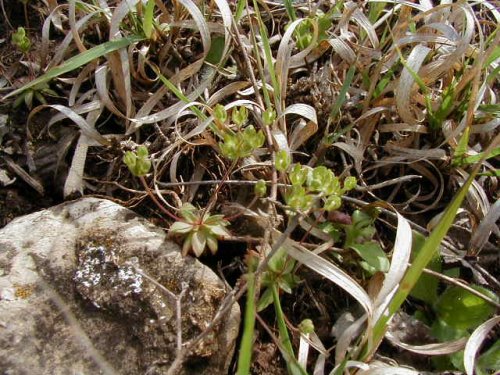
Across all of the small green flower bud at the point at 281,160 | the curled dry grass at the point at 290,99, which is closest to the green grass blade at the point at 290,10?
the curled dry grass at the point at 290,99

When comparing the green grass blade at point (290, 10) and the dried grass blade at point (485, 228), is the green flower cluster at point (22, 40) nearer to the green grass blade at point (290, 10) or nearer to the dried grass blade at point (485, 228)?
the green grass blade at point (290, 10)

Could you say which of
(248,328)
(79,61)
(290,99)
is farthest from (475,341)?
(79,61)

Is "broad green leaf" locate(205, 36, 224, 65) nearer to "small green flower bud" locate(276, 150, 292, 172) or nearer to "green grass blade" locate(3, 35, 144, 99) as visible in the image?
"green grass blade" locate(3, 35, 144, 99)

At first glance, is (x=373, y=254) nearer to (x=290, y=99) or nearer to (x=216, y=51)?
(x=290, y=99)

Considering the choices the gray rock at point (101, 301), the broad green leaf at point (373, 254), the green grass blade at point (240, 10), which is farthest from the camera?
the green grass blade at point (240, 10)

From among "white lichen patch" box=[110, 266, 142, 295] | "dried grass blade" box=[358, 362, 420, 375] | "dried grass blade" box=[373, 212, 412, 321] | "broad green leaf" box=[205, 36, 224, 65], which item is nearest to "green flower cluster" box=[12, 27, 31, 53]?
"broad green leaf" box=[205, 36, 224, 65]

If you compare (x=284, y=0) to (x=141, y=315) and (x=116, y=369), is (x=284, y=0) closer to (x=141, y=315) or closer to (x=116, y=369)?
(x=141, y=315)
